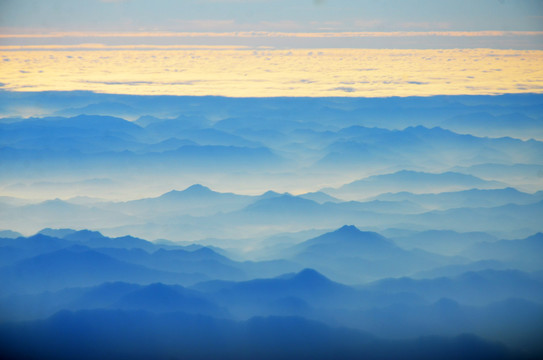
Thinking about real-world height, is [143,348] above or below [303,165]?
below

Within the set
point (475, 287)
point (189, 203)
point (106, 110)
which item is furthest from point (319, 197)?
point (106, 110)

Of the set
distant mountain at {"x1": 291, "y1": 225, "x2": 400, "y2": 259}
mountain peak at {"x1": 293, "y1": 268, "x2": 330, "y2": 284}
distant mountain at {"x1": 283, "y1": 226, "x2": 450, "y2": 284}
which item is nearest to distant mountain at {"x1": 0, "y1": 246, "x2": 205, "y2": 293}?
mountain peak at {"x1": 293, "y1": 268, "x2": 330, "y2": 284}

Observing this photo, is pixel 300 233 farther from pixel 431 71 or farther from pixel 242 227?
pixel 431 71

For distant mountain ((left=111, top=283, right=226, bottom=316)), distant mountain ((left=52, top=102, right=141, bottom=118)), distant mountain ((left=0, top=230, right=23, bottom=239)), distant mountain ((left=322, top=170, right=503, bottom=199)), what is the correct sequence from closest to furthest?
→ distant mountain ((left=111, top=283, right=226, bottom=316))
distant mountain ((left=0, top=230, right=23, bottom=239))
distant mountain ((left=322, top=170, right=503, bottom=199))
distant mountain ((left=52, top=102, right=141, bottom=118))

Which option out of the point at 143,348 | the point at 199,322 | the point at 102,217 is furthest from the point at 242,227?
the point at 143,348

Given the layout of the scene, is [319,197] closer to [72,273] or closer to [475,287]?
[475,287]

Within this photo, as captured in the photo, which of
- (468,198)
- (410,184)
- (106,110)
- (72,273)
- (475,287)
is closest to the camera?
(475,287)

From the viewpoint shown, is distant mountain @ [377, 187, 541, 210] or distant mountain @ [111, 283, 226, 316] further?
distant mountain @ [377, 187, 541, 210]

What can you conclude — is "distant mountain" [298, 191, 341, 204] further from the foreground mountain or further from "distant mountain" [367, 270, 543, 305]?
the foreground mountain
